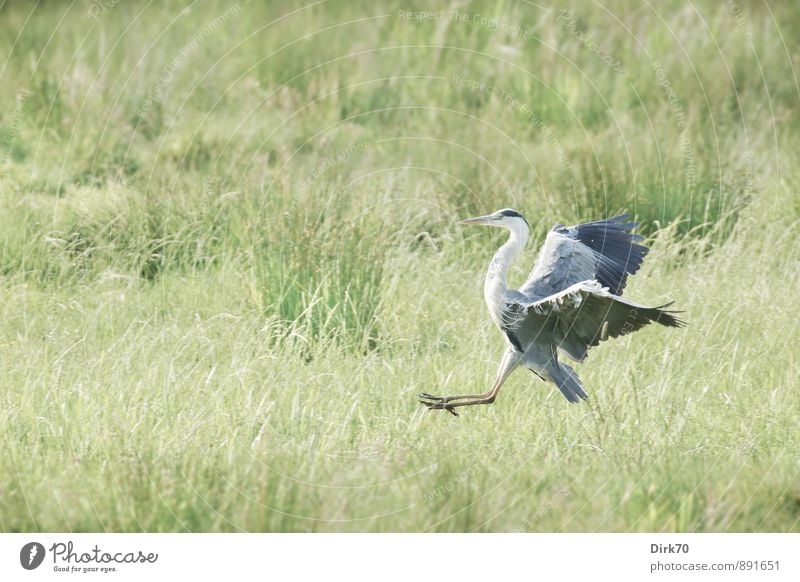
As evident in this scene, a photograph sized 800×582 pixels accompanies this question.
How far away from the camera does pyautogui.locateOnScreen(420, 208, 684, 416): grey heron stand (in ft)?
17.3

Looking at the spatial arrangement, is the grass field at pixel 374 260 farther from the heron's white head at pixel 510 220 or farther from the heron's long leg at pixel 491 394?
the heron's white head at pixel 510 220

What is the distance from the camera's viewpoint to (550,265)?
5.57 meters

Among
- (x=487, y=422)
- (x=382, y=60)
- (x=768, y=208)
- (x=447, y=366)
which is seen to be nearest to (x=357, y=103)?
(x=382, y=60)

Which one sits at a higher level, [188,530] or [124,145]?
[124,145]

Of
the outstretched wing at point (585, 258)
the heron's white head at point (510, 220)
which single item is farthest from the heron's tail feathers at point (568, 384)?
the heron's white head at point (510, 220)

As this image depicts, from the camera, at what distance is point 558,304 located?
519 cm

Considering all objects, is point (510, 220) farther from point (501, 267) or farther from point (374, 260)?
point (374, 260)

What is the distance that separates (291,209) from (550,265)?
1.88m

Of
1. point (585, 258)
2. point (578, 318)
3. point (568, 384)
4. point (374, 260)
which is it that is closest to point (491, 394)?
point (568, 384)

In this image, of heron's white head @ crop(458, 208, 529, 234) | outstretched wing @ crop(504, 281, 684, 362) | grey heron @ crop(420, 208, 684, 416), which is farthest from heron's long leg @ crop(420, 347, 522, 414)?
heron's white head @ crop(458, 208, 529, 234)

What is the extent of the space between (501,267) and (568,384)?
0.55 metres

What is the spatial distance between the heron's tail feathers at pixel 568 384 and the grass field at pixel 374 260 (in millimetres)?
153

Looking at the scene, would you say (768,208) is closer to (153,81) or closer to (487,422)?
(487,422)

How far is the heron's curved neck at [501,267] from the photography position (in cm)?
542
